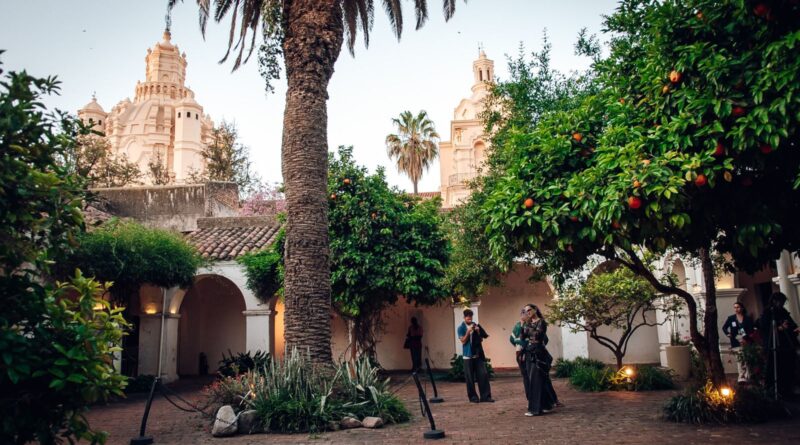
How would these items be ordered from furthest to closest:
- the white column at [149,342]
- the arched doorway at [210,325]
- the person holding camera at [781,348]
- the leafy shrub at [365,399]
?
the arched doorway at [210,325]
the white column at [149,342]
the person holding camera at [781,348]
the leafy shrub at [365,399]

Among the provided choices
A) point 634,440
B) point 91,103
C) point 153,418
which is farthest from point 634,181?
point 91,103

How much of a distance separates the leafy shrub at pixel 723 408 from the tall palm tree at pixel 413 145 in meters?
30.7

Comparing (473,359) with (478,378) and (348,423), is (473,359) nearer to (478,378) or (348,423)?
(478,378)

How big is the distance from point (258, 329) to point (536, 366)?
10.5 meters

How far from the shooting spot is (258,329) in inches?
683

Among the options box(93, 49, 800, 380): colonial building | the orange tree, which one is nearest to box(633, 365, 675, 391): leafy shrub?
the orange tree

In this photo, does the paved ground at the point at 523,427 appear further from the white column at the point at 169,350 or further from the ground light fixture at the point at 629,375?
the white column at the point at 169,350

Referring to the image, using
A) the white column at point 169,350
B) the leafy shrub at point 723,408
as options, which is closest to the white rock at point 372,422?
the leafy shrub at point 723,408

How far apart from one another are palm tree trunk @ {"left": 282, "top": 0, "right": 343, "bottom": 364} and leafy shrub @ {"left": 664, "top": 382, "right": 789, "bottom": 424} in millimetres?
5100

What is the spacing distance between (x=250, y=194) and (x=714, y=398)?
28.8 metres

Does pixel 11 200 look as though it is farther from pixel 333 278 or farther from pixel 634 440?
pixel 333 278

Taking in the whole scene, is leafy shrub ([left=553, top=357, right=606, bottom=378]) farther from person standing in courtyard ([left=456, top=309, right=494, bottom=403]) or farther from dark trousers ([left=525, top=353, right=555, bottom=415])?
dark trousers ([left=525, top=353, right=555, bottom=415])

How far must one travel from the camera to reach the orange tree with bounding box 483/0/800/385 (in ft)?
15.5

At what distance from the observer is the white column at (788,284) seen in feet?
37.5
